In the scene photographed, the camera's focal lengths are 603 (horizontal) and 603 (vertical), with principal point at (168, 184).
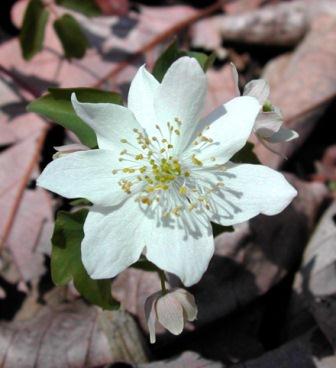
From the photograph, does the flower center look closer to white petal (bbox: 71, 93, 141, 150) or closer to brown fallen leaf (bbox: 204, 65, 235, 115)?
white petal (bbox: 71, 93, 141, 150)

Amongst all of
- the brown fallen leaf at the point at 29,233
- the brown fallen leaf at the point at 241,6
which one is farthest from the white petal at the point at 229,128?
the brown fallen leaf at the point at 241,6

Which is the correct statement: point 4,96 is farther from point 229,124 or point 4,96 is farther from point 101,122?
point 229,124

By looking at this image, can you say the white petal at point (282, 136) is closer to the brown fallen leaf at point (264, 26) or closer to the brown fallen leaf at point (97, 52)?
the brown fallen leaf at point (97, 52)

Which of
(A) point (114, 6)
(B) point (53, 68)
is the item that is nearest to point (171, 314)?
(B) point (53, 68)

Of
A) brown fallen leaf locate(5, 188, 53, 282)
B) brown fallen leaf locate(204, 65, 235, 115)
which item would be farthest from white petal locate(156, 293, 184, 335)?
brown fallen leaf locate(204, 65, 235, 115)

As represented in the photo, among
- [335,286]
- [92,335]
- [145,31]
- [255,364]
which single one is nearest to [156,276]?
[92,335]
